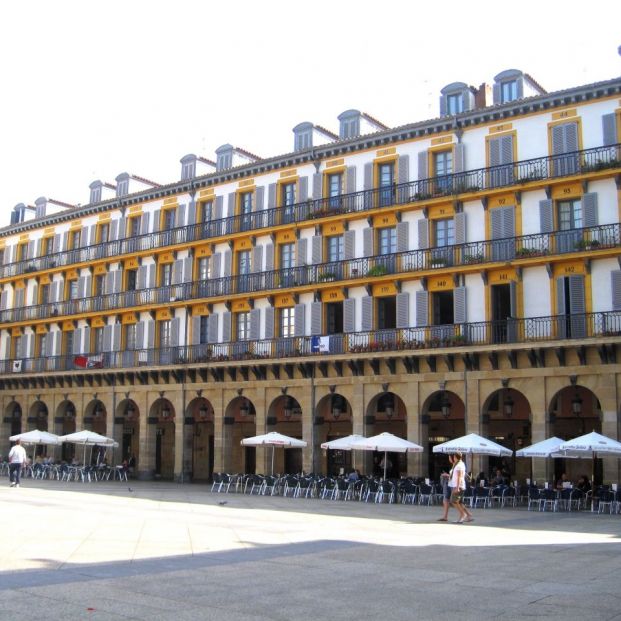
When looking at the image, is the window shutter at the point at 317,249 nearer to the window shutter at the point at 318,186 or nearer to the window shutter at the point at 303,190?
the window shutter at the point at 318,186

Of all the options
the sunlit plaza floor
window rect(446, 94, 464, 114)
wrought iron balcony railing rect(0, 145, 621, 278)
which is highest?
window rect(446, 94, 464, 114)

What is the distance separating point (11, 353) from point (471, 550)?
1765 inches

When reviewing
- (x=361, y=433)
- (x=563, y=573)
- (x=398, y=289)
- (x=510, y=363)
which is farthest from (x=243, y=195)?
(x=563, y=573)

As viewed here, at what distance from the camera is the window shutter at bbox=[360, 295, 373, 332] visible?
1512 inches

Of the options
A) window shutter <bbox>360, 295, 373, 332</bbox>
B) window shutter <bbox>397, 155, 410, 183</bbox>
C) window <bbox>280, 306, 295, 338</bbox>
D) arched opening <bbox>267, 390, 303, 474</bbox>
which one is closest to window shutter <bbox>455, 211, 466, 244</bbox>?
window shutter <bbox>397, 155, 410, 183</bbox>

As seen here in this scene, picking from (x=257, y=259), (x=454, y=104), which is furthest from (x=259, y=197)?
(x=454, y=104)

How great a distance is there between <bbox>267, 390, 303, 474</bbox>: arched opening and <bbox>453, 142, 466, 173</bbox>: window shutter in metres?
13.2

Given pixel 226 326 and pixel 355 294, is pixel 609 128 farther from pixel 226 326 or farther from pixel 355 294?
pixel 226 326

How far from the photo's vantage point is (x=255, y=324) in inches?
1674

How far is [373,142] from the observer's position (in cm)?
3969

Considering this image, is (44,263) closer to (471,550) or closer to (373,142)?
(373,142)

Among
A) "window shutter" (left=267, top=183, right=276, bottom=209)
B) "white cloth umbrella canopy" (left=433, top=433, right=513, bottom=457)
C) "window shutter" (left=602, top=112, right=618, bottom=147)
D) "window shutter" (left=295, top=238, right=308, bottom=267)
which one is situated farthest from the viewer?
"window shutter" (left=267, top=183, right=276, bottom=209)

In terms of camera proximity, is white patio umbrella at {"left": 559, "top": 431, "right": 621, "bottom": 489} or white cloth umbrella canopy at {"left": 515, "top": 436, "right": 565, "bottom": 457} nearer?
white patio umbrella at {"left": 559, "top": 431, "right": 621, "bottom": 489}

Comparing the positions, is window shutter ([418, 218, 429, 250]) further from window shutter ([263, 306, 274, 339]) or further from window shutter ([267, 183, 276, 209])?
window shutter ([267, 183, 276, 209])
